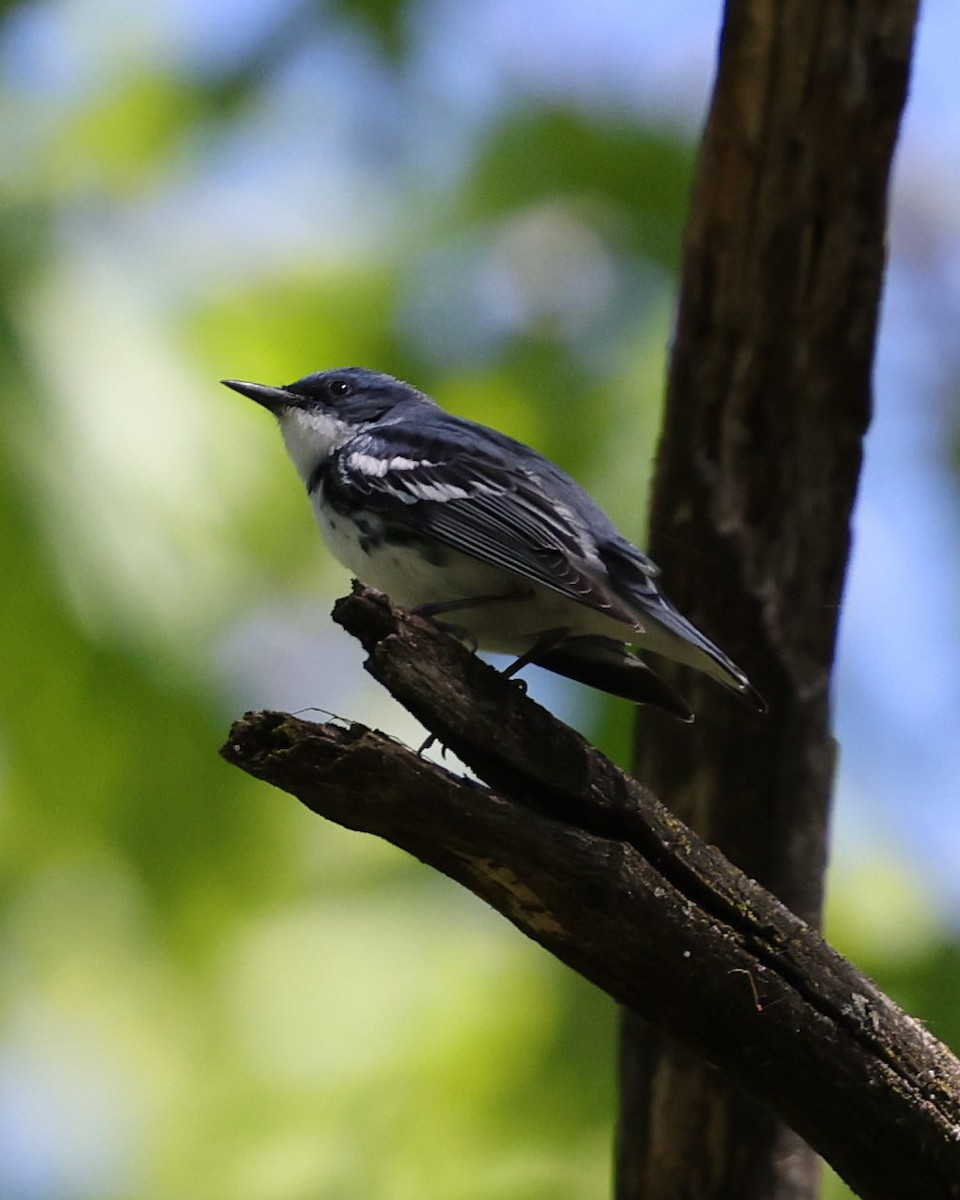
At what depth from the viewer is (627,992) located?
9.53ft

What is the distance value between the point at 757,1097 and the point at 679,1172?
141cm

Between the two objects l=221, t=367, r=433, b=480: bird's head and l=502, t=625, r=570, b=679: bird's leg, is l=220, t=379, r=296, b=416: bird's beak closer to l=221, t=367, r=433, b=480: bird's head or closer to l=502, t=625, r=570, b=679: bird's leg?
l=221, t=367, r=433, b=480: bird's head

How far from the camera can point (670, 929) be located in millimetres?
2830

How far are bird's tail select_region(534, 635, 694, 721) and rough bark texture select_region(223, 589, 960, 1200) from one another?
0.97 meters

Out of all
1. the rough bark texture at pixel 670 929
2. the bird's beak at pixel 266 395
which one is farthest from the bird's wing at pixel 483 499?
the rough bark texture at pixel 670 929

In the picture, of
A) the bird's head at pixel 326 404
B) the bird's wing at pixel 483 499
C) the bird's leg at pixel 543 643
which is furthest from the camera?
the bird's head at pixel 326 404

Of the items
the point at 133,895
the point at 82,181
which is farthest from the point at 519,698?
the point at 82,181

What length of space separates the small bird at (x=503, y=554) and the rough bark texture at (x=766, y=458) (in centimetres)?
68

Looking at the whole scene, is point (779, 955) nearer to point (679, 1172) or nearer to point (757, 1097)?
point (757, 1097)

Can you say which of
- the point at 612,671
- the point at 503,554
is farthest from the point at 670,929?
the point at 612,671

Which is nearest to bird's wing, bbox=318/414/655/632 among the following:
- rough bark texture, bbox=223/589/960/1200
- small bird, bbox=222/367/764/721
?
small bird, bbox=222/367/764/721

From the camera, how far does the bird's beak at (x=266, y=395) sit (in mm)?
4582

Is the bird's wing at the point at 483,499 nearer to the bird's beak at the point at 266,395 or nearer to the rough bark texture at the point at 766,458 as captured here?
the bird's beak at the point at 266,395

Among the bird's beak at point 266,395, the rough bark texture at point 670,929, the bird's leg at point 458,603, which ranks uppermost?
the bird's beak at point 266,395
